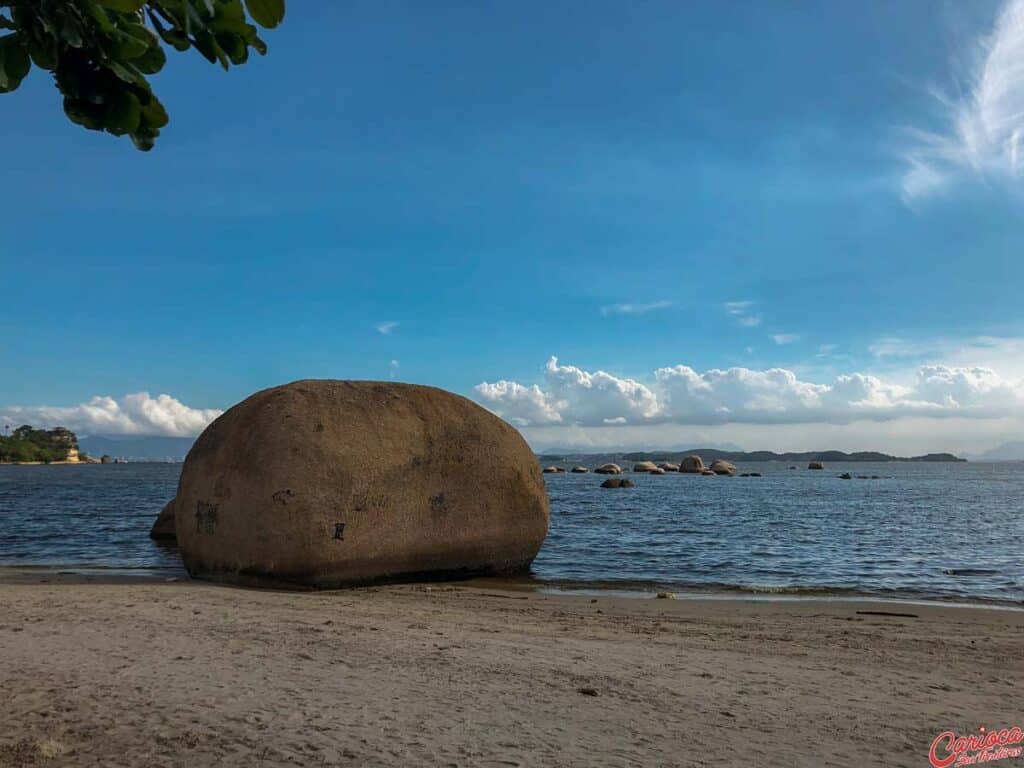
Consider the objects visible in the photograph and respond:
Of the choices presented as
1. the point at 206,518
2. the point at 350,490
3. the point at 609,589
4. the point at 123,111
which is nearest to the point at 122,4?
the point at 123,111

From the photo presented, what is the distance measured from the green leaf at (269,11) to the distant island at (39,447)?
17422 cm

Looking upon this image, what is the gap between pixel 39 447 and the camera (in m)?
159

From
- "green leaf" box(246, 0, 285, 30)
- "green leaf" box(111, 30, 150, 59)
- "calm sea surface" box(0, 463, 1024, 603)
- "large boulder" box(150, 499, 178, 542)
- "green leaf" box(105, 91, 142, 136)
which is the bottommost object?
"calm sea surface" box(0, 463, 1024, 603)

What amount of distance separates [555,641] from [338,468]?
5069mm

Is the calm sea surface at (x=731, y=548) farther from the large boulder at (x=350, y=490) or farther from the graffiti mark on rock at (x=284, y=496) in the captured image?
the graffiti mark on rock at (x=284, y=496)

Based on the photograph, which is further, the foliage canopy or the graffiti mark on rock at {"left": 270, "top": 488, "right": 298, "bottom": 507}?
the graffiti mark on rock at {"left": 270, "top": 488, "right": 298, "bottom": 507}

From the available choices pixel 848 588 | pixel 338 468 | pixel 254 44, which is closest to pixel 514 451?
pixel 338 468

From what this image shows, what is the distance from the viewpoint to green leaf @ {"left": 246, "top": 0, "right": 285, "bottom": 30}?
8.25ft

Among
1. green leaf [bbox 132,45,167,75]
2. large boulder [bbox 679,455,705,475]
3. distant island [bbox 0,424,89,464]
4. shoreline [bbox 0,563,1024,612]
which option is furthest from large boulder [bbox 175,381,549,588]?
distant island [bbox 0,424,89,464]

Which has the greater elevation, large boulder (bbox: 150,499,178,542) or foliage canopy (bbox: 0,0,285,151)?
foliage canopy (bbox: 0,0,285,151)

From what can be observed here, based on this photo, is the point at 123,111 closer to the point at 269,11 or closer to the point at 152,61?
the point at 152,61

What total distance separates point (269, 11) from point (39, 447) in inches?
7284

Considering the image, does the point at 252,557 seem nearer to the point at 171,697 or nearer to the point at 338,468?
the point at 338,468

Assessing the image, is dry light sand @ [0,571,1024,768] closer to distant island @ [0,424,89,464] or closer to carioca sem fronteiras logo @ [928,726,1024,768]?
carioca sem fronteiras logo @ [928,726,1024,768]
